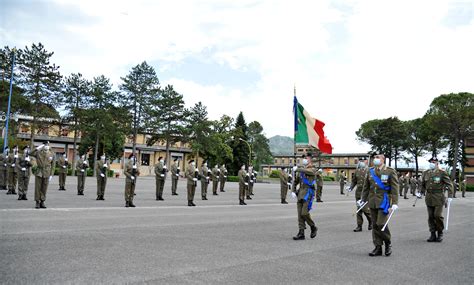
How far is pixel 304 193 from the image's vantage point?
359 inches

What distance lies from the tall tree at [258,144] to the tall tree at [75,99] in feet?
172

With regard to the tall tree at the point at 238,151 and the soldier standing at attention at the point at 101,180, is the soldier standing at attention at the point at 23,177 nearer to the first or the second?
the soldier standing at attention at the point at 101,180

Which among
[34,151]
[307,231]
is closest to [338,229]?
[307,231]

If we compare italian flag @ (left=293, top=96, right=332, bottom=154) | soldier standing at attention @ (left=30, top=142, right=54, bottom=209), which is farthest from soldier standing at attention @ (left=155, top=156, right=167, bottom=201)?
italian flag @ (left=293, top=96, right=332, bottom=154)

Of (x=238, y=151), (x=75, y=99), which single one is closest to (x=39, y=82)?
(x=75, y=99)

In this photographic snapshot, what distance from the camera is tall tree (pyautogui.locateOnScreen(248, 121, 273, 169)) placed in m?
101

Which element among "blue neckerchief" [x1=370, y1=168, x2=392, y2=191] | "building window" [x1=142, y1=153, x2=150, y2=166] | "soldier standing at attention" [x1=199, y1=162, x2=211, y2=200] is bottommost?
"soldier standing at attention" [x1=199, y1=162, x2=211, y2=200]

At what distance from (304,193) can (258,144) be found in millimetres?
92668

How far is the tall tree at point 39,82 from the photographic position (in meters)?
47.4

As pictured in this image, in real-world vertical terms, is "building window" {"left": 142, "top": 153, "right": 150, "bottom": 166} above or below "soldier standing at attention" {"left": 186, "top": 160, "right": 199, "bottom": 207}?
above

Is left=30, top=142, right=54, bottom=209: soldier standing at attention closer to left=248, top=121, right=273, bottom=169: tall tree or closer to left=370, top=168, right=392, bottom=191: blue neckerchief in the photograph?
left=370, top=168, right=392, bottom=191: blue neckerchief

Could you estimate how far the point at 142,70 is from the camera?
6134cm

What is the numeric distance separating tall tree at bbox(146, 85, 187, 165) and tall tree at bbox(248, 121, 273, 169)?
36.9m

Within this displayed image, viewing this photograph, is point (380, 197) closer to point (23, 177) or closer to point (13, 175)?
point (23, 177)
